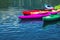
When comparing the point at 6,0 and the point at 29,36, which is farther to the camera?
the point at 6,0

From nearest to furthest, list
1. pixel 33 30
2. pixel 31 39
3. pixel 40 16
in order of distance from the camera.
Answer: pixel 31 39
pixel 33 30
pixel 40 16

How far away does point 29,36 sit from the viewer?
511 inches

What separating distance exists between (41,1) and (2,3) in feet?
21.8

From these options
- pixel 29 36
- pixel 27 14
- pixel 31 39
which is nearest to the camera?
pixel 31 39

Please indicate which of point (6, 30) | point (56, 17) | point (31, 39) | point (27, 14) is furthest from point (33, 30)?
point (27, 14)

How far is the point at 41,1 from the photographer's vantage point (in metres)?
41.0

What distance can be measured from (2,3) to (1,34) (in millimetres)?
27785

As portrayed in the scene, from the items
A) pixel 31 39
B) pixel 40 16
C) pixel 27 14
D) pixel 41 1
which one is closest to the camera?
pixel 31 39

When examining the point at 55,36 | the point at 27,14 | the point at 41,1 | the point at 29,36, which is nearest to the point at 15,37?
the point at 29,36

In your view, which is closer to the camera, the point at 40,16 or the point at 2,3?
the point at 40,16

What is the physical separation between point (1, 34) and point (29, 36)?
5.76ft

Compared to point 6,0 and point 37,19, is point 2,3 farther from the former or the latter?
point 37,19

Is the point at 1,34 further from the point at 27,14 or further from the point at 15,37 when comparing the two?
the point at 27,14

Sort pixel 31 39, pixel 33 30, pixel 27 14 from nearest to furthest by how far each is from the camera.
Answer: pixel 31 39, pixel 33 30, pixel 27 14
